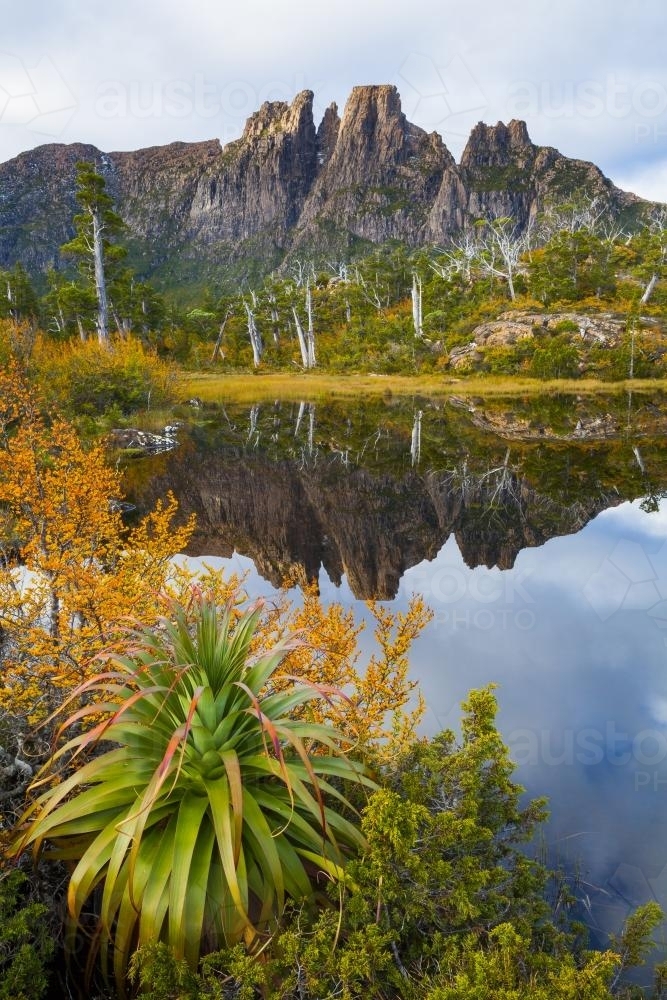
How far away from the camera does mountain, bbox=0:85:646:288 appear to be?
13925cm

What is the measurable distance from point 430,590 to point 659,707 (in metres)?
3.12

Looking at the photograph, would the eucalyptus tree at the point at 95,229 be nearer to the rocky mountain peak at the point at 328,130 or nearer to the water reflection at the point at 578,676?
the water reflection at the point at 578,676

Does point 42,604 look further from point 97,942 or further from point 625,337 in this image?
point 625,337

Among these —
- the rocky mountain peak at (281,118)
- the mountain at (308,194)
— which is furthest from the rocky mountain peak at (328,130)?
the rocky mountain peak at (281,118)

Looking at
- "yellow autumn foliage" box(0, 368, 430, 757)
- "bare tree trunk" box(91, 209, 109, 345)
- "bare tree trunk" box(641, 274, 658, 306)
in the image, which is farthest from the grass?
"yellow autumn foliage" box(0, 368, 430, 757)

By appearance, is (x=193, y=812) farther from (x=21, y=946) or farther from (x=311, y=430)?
(x=311, y=430)

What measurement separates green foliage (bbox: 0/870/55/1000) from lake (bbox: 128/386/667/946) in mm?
2857

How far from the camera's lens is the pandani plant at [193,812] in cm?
214

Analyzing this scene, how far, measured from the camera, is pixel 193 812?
7.65 feet

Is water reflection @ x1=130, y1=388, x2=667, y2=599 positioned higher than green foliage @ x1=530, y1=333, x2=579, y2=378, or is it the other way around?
green foliage @ x1=530, y1=333, x2=579, y2=378

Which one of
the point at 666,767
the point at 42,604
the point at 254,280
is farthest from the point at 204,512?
the point at 254,280

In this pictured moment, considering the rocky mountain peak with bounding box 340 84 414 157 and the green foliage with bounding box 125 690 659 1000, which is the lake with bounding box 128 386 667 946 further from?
the rocky mountain peak with bounding box 340 84 414 157

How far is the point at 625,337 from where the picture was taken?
36.8 meters

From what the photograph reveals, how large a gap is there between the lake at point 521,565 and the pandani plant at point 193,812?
2013 mm
